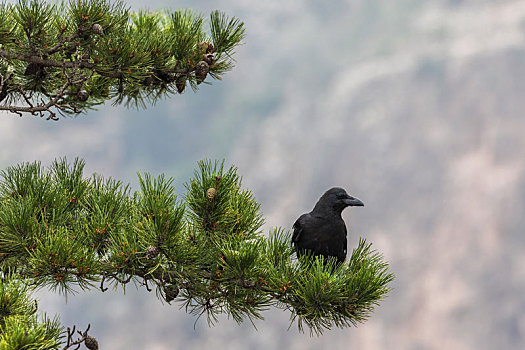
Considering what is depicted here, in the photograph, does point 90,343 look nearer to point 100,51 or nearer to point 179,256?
point 179,256

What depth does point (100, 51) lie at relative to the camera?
2508 mm

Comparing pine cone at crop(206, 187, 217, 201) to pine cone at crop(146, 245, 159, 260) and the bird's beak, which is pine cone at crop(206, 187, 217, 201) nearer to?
pine cone at crop(146, 245, 159, 260)

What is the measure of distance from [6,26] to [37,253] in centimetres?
94

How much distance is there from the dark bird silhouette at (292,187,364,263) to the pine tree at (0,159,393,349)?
200 millimetres

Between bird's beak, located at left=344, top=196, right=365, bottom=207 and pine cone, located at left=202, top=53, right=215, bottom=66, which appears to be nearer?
bird's beak, located at left=344, top=196, right=365, bottom=207

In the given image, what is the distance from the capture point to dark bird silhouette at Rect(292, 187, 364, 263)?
2.50 meters

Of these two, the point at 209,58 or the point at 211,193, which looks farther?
the point at 209,58

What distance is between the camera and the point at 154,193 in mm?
2148

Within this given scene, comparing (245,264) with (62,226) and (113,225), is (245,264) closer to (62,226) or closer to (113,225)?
(113,225)

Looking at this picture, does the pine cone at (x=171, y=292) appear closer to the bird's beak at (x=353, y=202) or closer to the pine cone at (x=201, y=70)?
the bird's beak at (x=353, y=202)

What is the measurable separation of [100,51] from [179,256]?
2.90 ft

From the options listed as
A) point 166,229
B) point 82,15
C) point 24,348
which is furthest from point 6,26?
point 24,348

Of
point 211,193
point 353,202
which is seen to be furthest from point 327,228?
point 211,193

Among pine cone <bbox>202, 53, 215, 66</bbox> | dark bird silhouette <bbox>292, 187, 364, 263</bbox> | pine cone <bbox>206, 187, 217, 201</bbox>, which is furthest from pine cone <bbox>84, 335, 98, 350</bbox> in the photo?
pine cone <bbox>202, 53, 215, 66</bbox>
